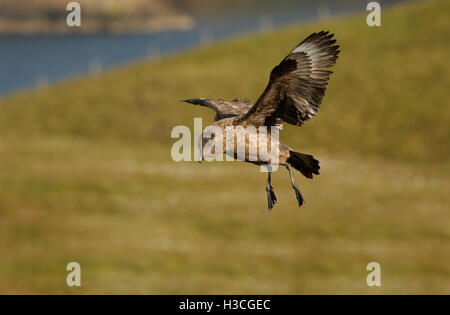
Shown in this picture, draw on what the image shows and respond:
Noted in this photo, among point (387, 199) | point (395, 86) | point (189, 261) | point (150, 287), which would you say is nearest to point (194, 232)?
point (189, 261)

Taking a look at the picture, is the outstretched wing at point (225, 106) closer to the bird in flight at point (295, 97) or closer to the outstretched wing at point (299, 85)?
the bird in flight at point (295, 97)

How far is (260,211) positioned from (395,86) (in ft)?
145

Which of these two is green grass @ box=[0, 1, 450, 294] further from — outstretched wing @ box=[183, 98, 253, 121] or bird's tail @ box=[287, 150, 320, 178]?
bird's tail @ box=[287, 150, 320, 178]

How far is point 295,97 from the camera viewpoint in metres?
4.09

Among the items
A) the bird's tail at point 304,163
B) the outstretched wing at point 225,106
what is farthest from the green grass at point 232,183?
the bird's tail at point 304,163

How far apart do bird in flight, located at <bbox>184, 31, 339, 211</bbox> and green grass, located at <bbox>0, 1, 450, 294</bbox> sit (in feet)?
175

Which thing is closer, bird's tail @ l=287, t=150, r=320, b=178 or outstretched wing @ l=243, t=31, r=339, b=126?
outstretched wing @ l=243, t=31, r=339, b=126

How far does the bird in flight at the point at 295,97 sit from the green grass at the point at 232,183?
53450mm

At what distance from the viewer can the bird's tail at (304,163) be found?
4055mm

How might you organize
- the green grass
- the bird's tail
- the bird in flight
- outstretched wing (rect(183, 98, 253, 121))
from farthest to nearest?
1. the green grass
2. outstretched wing (rect(183, 98, 253, 121))
3. the bird's tail
4. the bird in flight

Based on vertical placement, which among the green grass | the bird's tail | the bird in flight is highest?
the green grass

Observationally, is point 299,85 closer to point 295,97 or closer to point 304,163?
point 295,97

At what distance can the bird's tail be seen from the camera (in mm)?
4055

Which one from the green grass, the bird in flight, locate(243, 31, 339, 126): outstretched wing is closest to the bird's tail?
the bird in flight
